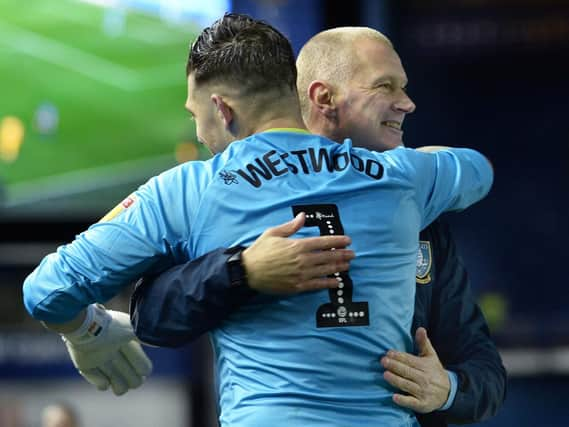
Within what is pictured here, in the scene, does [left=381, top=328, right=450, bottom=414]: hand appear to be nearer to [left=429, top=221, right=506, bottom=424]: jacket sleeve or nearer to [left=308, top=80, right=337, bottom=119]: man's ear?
[left=429, top=221, right=506, bottom=424]: jacket sleeve

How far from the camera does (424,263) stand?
3.10 m

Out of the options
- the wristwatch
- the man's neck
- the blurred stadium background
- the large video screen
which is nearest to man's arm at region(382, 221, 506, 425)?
the wristwatch

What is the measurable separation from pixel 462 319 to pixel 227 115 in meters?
0.76

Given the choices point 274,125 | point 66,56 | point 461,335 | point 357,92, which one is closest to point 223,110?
point 274,125

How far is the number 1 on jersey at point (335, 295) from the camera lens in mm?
2660

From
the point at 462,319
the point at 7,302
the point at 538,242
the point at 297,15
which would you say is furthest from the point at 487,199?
the point at 462,319

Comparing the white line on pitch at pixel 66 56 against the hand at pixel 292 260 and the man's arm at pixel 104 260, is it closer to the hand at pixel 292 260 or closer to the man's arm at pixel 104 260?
the man's arm at pixel 104 260

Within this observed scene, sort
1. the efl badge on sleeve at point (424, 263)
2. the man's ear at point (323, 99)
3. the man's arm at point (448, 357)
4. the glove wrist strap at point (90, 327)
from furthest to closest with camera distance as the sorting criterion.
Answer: the man's ear at point (323, 99) → the efl badge on sleeve at point (424, 263) → the glove wrist strap at point (90, 327) → the man's arm at point (448, 357)

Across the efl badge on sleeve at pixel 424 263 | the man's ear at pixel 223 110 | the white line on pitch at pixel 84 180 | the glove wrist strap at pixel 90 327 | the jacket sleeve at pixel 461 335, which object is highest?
the man's ear at pixel 223 110

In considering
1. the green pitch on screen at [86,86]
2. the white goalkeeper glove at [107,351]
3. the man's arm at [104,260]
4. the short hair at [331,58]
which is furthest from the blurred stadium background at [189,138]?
the man's arm at [104,260]

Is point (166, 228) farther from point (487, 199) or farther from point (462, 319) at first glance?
point (487, 199)

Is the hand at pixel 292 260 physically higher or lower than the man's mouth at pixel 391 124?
lower

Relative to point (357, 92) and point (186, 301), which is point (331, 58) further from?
point (186, 301)

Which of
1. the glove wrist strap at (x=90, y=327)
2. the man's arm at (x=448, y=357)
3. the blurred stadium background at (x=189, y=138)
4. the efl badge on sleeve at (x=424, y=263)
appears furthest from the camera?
the blurred stadium background at (x=189, y=138)
